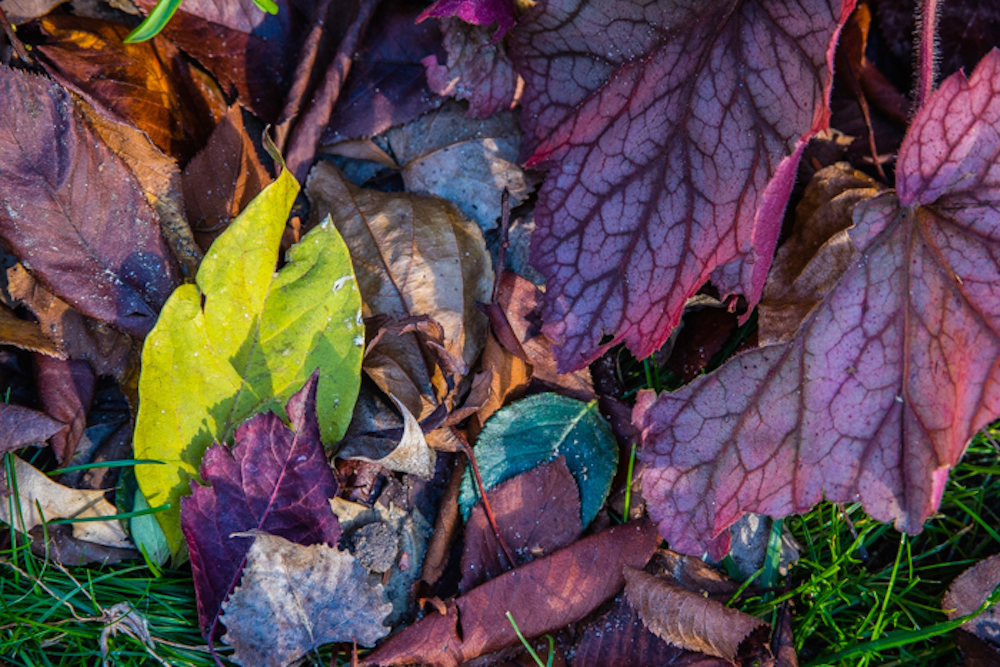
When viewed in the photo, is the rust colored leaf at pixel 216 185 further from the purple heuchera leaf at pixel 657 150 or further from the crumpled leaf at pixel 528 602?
the crumpled leaf at pixel 528 602

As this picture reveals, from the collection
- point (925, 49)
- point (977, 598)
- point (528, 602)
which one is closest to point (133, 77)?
point (528, 602)

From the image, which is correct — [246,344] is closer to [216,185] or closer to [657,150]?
[216,185]

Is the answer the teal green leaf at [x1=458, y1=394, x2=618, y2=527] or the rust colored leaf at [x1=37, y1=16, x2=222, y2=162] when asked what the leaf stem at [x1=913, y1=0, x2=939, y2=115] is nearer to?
the teal green leaf at [x1=458, y1=394, x2=618, y2=527]

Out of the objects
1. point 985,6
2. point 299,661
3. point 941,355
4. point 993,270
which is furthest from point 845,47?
point 299,661

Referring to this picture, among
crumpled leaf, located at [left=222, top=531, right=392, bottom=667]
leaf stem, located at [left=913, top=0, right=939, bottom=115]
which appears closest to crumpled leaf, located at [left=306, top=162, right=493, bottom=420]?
crumpled leaf, located at [left=222, top=531, right=392, bottom=667]

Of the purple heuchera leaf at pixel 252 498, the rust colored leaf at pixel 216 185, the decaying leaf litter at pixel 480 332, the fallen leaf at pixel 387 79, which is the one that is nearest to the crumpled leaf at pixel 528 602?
the decaying leaf litter at pixel 480 332

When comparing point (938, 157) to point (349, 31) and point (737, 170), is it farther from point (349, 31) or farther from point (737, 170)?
point (349, 31)
